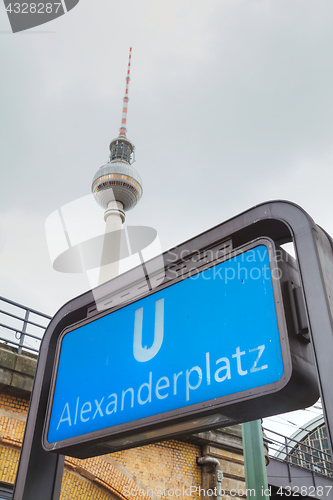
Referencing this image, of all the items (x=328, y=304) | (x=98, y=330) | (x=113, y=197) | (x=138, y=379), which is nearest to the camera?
(x=328, y=304)

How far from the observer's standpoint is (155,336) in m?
2.58

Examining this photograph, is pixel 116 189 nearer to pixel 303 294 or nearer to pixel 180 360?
pixel 180 360

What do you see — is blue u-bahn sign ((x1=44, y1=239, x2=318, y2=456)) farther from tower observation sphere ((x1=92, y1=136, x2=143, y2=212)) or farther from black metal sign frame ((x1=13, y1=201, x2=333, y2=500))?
tower observation sphere ((x1=92, y1=136, x2=143, y2=212))

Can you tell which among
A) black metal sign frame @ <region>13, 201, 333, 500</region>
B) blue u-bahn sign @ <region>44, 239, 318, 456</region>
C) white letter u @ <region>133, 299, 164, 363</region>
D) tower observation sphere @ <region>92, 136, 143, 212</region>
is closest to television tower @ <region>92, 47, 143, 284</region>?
tower observation sphere @ <region>92, 136, 143, 212</region>

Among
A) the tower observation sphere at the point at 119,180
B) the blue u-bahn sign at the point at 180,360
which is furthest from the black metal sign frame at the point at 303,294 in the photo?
the tower observation sphere at the point at 119,180

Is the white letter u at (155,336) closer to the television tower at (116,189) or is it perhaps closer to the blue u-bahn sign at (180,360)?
the blue u-bahn sign at (180,360)

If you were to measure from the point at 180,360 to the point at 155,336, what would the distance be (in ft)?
0.99

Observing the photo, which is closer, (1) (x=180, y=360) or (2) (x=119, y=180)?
(1) (x=180, y=360)

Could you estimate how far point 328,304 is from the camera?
6.29ft

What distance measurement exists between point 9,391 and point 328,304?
6663mm

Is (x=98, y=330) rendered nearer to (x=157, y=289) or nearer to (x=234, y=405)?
(x=157, y=289)

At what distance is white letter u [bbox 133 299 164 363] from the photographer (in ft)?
8.29

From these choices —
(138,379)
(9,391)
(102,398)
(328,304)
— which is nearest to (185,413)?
(138,379)

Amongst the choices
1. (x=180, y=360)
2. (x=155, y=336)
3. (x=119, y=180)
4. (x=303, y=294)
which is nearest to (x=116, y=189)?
(x=119, y=180)
